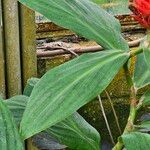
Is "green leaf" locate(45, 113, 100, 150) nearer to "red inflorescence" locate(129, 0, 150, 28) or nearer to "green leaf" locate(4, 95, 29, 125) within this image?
"green leaf" locate(4, 95, 29, 125)

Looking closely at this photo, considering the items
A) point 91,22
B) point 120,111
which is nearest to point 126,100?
point 120,111

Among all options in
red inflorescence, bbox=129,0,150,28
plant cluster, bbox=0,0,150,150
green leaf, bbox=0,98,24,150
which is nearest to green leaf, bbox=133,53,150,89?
plant cluster, bbox=0,0,150,150

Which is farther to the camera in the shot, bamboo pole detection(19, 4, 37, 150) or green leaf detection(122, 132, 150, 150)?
bamboo pole detection(19, 4, 37, 150)

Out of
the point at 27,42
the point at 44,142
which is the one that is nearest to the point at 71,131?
the point at 44,142

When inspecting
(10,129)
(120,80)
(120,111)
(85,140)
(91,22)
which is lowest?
(120,111)

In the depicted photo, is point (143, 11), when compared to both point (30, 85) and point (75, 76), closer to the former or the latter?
point (75, 76)

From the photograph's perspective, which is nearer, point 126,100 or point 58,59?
point 58,59

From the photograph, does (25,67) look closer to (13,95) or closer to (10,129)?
(13,95)

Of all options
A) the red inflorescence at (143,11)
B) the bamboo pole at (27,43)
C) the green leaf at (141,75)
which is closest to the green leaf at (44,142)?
the bamboo pole at (27,43)

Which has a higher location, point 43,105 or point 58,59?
point 43,105
